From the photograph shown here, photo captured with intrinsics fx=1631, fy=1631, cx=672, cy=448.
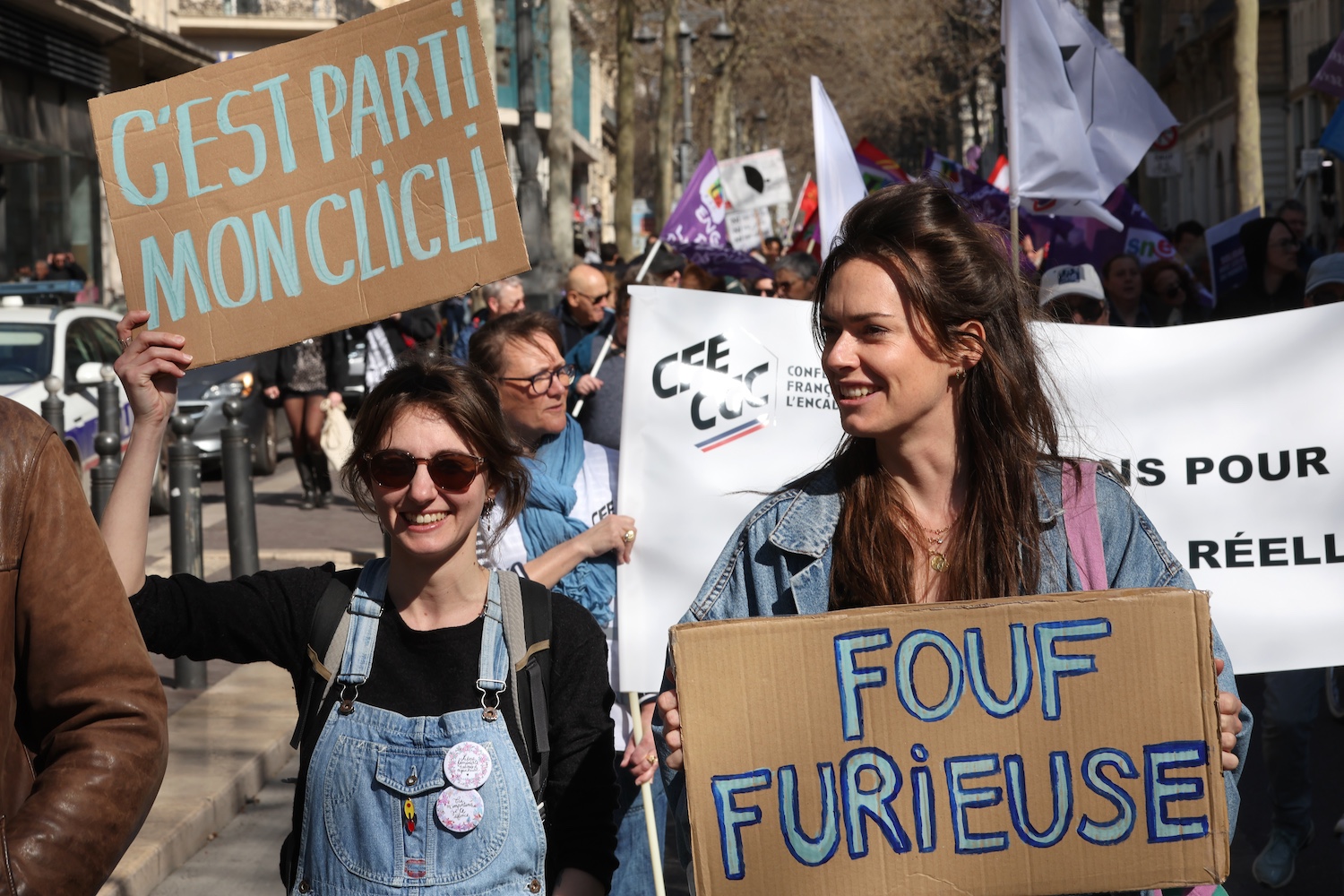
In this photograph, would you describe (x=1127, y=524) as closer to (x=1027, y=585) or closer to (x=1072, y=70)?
(x=1027, y=585)

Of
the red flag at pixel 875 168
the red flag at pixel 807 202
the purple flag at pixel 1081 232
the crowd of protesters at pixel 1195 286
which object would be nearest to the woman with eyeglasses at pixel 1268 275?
the crowd of protesters at pixel 1195 286

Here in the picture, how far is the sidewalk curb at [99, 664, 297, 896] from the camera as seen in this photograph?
204 inches

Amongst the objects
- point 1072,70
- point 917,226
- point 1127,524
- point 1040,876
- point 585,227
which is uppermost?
point 585,227

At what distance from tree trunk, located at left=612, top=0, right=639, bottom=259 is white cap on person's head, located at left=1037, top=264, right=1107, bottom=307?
63.8 feet

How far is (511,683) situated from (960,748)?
2.52 ft

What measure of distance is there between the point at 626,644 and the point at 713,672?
201 cm

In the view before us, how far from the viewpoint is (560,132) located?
74.9 feet

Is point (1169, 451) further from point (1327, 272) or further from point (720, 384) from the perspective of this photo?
point (1327, 272)

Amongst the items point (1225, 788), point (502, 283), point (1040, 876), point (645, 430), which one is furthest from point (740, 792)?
point (502, 283)

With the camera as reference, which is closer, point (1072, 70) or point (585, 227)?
point (1072, 70)

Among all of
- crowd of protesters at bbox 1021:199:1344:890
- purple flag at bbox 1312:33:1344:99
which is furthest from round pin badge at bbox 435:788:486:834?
purple flag at bbox 1312:33:1344:99

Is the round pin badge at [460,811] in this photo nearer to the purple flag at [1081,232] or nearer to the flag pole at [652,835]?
the flag pole at [652,835]

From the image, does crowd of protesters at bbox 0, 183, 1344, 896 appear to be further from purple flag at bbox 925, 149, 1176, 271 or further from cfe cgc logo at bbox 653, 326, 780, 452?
purple flag at bbox 925, 149, 1176, 271

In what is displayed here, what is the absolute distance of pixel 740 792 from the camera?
2.29 metres
